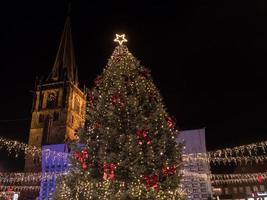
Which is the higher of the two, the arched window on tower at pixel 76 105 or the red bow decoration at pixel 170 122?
the arched window on tower at pixel 76 105

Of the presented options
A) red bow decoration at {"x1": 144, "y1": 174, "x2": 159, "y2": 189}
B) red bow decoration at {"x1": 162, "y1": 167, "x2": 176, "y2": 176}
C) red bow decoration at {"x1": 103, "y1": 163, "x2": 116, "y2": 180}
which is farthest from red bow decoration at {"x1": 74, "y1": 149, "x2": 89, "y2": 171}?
red bow decoration at {"x1": 162, "y1": 167, "x2": 176, "y2": 176}

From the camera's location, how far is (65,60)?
4888 centimetres

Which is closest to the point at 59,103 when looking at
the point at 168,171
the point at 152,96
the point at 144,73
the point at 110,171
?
the point at 144,73

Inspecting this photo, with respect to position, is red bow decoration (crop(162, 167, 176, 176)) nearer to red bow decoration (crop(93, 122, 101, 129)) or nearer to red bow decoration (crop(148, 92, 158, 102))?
red bow decoration (crop(148, 92, 158, 102))

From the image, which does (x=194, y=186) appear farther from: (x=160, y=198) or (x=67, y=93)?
(x=67, y=93)

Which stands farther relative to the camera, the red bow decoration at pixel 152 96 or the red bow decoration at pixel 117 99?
the red bow decoration at pixel 152 96

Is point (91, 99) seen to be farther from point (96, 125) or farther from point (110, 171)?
point (110, 171)

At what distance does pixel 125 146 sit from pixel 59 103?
36932 mm

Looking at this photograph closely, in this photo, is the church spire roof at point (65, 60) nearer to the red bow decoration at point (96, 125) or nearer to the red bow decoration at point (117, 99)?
the red bow decoration at point (96, 125)

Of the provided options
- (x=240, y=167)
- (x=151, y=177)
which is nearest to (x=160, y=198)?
(x=151, y=177)

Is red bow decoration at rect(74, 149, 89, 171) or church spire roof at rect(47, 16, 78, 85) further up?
church spire roof at rect(47, 16, 78, 85)

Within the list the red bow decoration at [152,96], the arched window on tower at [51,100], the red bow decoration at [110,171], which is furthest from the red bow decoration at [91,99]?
the arched window on tower at [51,100]

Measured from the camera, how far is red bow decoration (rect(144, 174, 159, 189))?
901 centimetres

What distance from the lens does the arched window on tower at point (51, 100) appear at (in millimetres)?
45112
